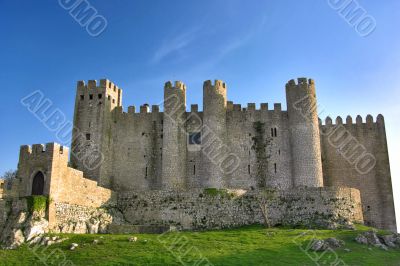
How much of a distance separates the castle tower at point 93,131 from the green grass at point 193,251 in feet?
49.3

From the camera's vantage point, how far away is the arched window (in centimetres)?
3319

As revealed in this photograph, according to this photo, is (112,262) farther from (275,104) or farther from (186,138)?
(275,104)

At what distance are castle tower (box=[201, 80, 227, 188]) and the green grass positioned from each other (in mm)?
13337

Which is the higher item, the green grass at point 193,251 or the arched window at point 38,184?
the arched window at point 38,184

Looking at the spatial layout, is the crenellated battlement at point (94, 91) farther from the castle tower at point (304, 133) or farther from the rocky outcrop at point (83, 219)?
the castle tower at point (304, 133)

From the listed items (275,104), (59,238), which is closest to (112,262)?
(59,238)

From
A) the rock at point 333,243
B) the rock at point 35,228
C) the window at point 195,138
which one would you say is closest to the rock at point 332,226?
the rock at point 333,243

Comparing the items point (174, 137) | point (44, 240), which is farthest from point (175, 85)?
point (44, 240)

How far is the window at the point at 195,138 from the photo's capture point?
151ft

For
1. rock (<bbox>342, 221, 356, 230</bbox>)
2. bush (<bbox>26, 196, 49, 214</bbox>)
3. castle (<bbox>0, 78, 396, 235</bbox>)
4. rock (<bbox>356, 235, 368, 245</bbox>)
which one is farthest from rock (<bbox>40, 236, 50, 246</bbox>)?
rock (<bbox>342, 221, 356, 230</bbox>)

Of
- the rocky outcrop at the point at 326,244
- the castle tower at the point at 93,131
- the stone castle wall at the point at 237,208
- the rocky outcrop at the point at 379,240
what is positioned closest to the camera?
the rocky outcrop at the point at 326,244

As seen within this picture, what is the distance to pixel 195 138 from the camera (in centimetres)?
4603

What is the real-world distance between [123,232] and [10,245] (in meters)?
8.31

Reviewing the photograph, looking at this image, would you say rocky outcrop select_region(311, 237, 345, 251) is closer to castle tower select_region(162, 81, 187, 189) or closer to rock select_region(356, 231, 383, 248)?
rock select_region(356, 231, 383, 248)
